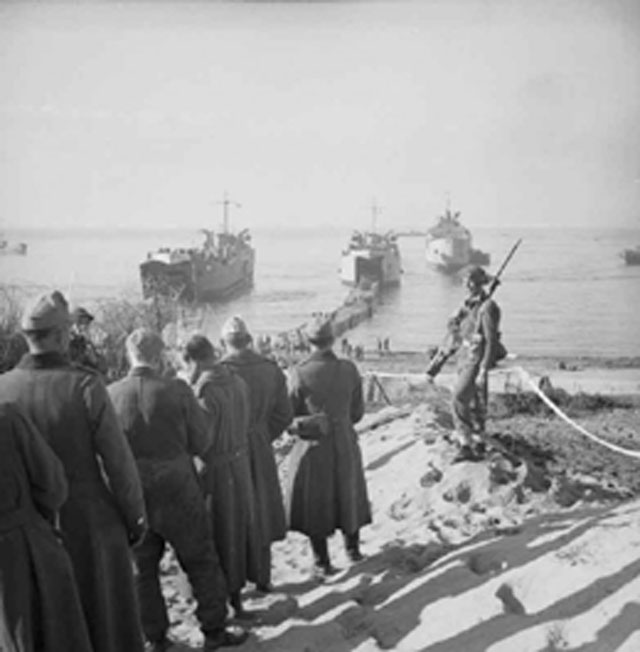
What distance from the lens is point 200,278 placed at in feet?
105

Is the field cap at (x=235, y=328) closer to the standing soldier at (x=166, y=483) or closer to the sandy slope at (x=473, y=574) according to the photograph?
the standing soldier at (x=166, y=483)

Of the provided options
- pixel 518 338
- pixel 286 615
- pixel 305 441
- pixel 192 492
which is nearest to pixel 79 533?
pixel 192 492

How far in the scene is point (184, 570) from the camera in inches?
143

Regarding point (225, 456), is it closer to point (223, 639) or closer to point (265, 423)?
point (265, 423)

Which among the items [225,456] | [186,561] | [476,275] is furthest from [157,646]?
[476,275]

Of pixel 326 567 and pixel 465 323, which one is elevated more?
pixel 465 323

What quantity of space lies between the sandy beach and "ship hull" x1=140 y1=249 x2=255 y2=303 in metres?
21.6

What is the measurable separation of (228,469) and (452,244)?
1047 inches

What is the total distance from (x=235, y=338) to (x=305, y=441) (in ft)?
2.42

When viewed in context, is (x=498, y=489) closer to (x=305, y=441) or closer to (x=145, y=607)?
(x=305, y=441)

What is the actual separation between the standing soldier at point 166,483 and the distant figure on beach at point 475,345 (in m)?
2.45

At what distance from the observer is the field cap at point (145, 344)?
342 centimetres

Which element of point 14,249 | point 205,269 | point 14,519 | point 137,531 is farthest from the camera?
point 205,269

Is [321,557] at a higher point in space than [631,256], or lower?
lower
